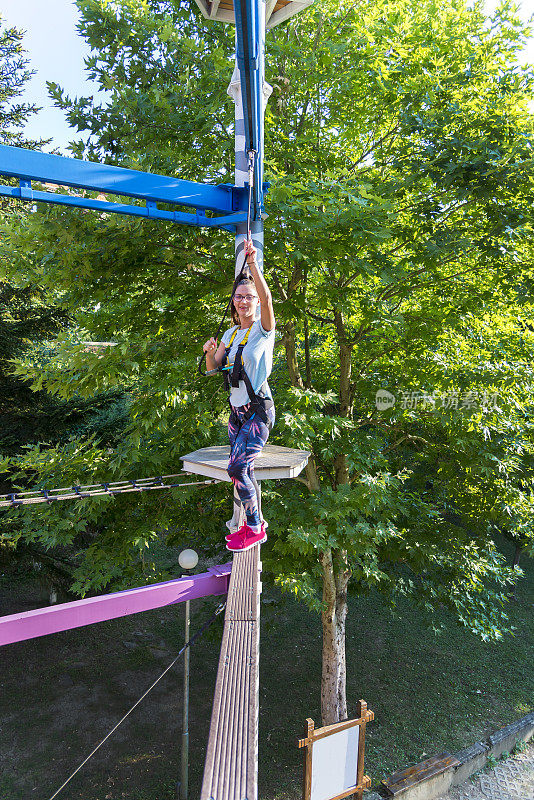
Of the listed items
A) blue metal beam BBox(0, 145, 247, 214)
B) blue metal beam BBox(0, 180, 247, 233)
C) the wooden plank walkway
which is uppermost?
blue metal beam BBox(0, 145, 247, 214)

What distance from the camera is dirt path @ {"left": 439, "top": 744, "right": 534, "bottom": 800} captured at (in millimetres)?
8258

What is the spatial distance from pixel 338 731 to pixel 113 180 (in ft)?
20.2

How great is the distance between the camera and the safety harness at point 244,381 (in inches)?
149

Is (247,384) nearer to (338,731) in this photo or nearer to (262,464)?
(262,464)

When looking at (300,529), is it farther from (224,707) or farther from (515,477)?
(224,707)

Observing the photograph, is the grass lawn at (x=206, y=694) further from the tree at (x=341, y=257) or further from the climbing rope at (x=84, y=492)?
the climbing rope at (x=84, y=492)

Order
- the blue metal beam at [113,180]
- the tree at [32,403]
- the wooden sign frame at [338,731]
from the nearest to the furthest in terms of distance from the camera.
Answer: the blue metal beam at [113,180] → the wooden sign frame at [338,731] → the tree at [32,403]

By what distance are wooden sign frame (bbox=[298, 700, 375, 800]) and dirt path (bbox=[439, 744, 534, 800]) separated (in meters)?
2.87

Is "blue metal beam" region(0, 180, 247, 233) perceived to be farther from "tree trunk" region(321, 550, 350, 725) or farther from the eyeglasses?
"tree trunk" region(321, 550, 350, 725)

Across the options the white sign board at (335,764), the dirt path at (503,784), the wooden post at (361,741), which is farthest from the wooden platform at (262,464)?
the dirt path at (503,784)

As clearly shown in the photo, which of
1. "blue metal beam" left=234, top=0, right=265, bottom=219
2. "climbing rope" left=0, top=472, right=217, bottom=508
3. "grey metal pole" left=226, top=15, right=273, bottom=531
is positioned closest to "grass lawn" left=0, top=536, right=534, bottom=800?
"climbing rope" left=0, top=472, right=217, bottom=508

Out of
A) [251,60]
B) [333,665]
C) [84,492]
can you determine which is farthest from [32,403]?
[251,60]

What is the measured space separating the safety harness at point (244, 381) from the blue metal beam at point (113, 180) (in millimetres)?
1163

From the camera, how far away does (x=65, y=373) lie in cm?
659
